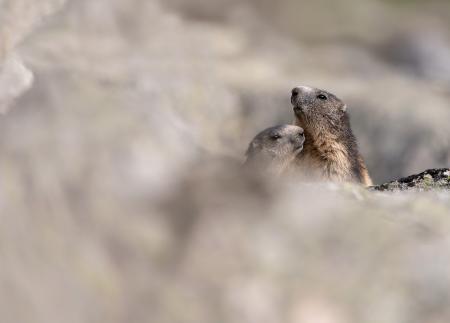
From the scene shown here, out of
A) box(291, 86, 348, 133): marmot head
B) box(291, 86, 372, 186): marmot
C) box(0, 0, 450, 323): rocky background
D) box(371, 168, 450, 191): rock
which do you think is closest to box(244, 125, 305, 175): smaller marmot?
box(291, 86, 372, 186): marmot

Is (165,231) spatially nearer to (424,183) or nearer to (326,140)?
(424,183)

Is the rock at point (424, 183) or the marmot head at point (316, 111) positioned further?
the marmot head at point (316, 111)

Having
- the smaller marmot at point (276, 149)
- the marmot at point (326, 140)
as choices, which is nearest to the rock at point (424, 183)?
the marmot at point (326, 140)

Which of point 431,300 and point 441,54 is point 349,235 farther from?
point 441,54

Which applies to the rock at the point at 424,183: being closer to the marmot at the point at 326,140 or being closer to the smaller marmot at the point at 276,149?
the marmot at the point at 326,140

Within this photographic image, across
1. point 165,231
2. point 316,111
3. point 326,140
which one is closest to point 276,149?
point 326,140

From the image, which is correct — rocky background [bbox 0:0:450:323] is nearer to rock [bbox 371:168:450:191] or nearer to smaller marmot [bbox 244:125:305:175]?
rock [bbox 371:168:450:191]
